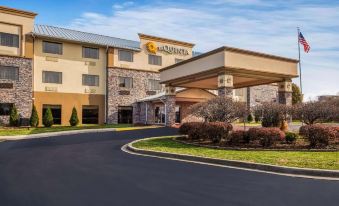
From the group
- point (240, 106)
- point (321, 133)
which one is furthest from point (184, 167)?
point (240, 106)

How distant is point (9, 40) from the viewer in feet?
100

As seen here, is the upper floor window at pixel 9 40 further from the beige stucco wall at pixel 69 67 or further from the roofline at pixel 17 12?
the roofline at pixel 17 12

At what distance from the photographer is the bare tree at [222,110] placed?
17.6 meters

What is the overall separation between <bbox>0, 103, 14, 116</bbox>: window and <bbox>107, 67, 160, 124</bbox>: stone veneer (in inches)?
409

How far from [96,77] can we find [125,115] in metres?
5.76

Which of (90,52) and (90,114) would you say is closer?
(90,114)

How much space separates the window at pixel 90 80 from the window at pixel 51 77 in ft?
8.93

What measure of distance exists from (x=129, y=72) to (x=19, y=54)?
1232cm

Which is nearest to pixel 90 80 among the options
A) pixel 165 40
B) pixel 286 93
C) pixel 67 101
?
pixel 67 101

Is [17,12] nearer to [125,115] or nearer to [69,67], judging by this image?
[69,67]

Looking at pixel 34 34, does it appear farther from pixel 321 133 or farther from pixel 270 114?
pixel 321 133

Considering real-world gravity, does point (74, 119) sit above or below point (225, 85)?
below

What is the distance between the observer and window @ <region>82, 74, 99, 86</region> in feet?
115

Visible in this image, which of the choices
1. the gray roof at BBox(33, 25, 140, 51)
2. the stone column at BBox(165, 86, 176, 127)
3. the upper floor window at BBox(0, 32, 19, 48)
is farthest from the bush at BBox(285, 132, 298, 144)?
the upper floor window at BBox(0, 32, 19, 48)
